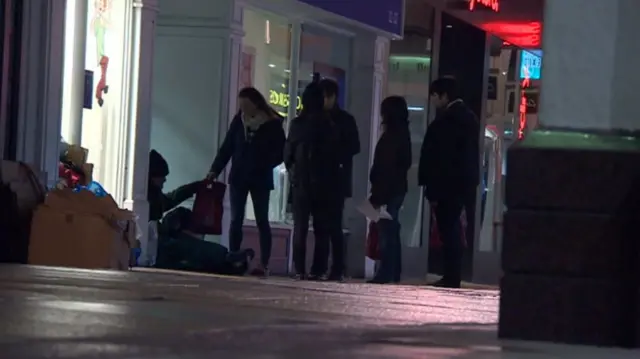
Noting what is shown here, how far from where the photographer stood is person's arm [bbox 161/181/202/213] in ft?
44.1

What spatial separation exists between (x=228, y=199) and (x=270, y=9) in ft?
7.72

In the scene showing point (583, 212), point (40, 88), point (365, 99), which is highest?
point (365, 99)

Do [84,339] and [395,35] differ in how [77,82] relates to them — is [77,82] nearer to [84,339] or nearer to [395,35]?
[395,35]

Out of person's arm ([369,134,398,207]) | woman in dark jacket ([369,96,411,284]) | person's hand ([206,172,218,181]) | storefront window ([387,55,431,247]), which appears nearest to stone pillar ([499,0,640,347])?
woman in dark jacket ([369,96,411,284])

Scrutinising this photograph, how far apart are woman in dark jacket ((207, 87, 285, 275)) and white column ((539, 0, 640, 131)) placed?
9.34m

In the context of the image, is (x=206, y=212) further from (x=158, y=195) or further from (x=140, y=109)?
(x=140, y=109)

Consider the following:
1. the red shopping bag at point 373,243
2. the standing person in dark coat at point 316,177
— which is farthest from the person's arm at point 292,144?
the red shopping bag at point 373,243

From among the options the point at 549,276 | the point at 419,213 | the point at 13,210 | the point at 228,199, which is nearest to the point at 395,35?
the point at 419,213

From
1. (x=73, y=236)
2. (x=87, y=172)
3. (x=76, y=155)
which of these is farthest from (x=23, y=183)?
(x=76, y=155)

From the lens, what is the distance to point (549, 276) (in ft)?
11.4

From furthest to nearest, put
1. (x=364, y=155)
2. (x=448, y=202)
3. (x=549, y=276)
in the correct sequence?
(x=364, y=155) < (x=448, y=202) < (x=549, y=276)

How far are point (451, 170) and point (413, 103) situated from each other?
28.6ft

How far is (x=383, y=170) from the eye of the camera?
12891 mm

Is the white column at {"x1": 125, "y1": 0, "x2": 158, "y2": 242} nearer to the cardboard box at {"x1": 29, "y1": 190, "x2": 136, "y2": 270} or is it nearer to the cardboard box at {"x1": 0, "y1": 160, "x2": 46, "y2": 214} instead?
the cardboard box at {"x1": 0, "y1": 160, "x2": 46, "y2": 214}
